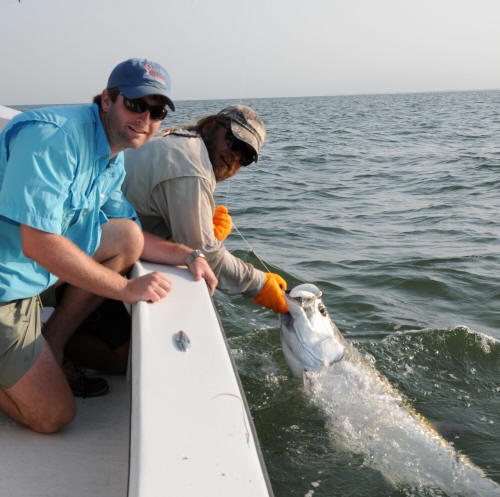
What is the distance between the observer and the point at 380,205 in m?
9.57

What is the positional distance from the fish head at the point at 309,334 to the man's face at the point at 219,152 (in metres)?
0.86

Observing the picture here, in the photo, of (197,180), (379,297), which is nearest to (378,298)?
(379,297)

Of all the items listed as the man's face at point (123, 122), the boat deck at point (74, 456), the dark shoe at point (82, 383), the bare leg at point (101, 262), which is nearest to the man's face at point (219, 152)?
the bare leg at point (101, 262)

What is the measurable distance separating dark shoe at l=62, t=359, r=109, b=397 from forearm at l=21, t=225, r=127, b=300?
2.19ft

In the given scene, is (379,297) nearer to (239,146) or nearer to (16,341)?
(239,146)

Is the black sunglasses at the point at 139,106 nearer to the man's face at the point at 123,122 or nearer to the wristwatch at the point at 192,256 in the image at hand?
the man's face at the point at 123,122

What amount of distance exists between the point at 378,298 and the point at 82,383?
366 centimetres

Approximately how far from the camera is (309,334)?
3.46m

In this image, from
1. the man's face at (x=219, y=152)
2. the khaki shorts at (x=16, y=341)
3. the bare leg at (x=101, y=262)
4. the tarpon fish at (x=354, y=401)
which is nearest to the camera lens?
the khaki shorts at (x=16, y=341)

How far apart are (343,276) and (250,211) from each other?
346 cm

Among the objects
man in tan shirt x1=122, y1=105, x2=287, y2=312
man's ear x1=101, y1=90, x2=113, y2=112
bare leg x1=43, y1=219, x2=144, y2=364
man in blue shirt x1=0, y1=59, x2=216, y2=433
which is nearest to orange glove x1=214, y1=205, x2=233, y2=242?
man in tan shirt x1=122, y1=105, x2=287, y2=312

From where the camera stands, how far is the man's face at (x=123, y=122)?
2.29 m

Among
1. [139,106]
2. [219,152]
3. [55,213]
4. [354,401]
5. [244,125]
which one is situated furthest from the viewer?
[354,401]

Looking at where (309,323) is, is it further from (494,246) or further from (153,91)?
(494,246)
